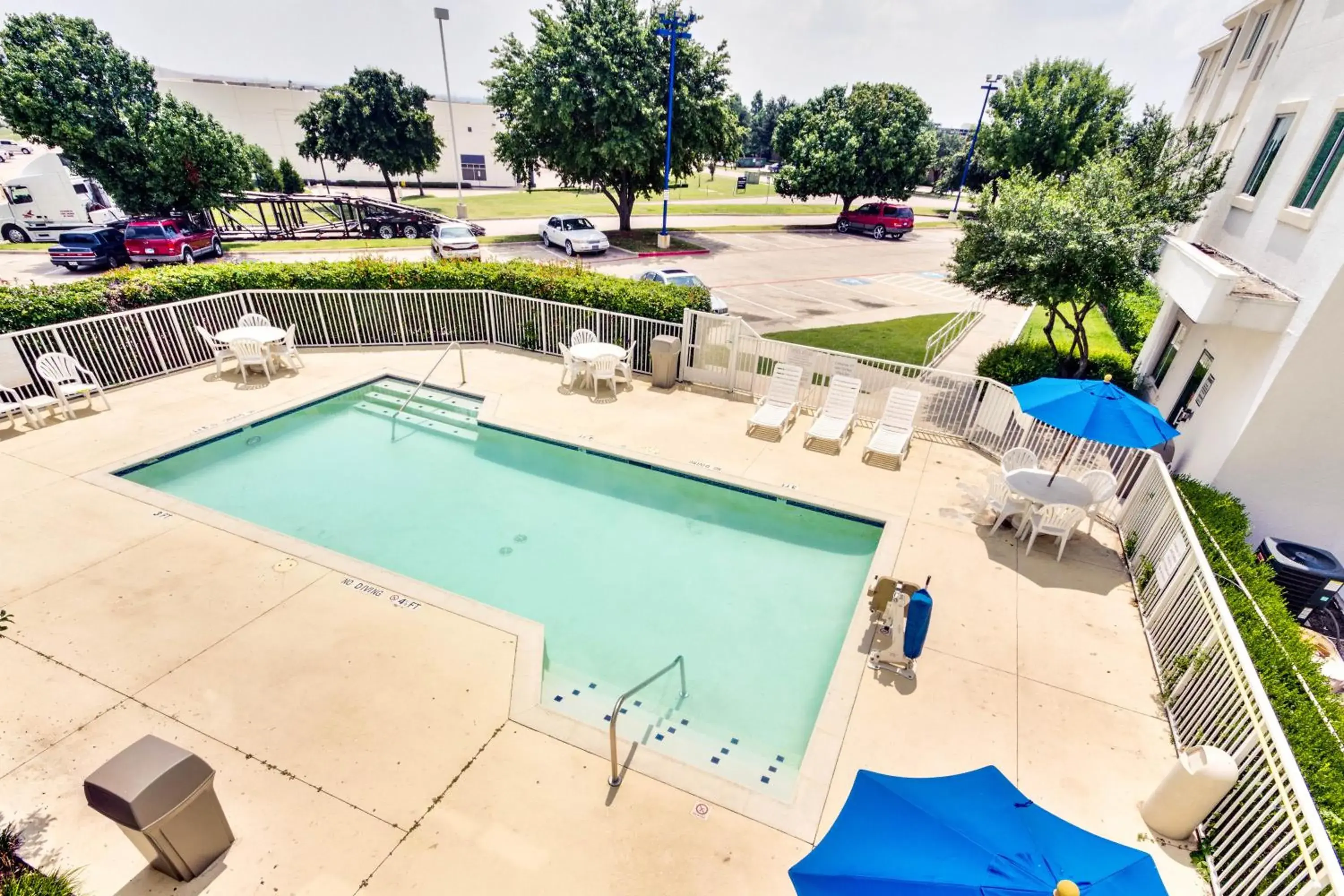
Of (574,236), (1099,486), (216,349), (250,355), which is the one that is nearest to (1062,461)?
(1099,486)

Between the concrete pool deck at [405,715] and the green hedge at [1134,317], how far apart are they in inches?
543

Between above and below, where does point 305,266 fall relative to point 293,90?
below

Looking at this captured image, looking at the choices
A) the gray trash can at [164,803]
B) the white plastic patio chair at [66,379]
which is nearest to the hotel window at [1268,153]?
the gray trash can at [164,803]

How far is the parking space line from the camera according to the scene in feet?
69.4

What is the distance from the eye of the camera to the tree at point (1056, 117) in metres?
25.6

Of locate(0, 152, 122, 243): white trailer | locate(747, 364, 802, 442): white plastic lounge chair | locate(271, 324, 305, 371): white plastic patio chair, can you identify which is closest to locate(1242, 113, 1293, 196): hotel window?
locate(747, 364, 802, 442): white plastic lounge chair

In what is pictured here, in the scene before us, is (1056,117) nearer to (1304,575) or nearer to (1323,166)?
(1323,166)

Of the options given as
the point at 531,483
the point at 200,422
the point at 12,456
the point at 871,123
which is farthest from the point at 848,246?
the point at 12,456

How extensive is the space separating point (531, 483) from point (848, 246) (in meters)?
31.5

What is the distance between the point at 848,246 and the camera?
3619cm

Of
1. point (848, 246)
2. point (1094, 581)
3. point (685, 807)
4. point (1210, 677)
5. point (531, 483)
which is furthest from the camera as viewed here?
point (848, 246)

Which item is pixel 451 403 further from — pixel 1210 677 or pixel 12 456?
pixel 1210 677

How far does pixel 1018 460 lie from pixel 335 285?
14761 millimetres

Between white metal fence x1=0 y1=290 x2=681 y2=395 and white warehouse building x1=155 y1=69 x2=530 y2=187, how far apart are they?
39.2 m
